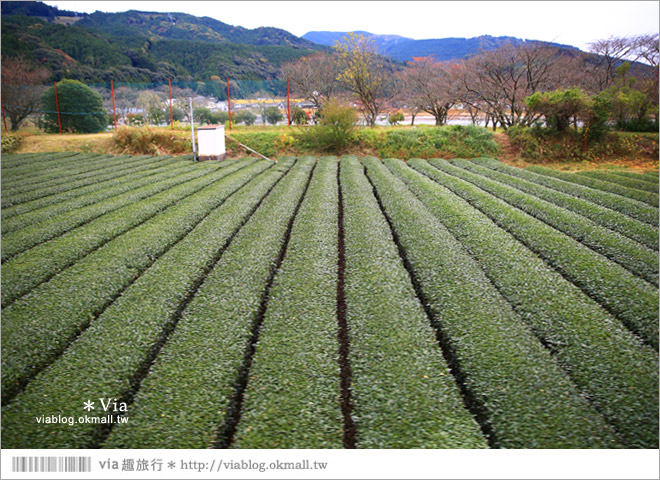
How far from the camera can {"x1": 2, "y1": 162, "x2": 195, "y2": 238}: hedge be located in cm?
554

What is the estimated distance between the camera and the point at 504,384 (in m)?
2.32

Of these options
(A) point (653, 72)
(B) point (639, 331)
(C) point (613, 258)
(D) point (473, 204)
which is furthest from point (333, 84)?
(B) point (639, 331)

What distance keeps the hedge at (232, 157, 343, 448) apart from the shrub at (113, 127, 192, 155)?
1158 cm

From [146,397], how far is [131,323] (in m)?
0.92

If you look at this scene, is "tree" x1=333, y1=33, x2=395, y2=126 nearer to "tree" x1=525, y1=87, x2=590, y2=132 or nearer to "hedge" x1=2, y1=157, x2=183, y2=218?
"tree" x1=525, y1=87, x2=590, y2=132

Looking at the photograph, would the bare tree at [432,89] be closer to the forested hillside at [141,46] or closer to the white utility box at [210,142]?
the forested hillside at [141,46]

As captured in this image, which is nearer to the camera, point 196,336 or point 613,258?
point 196,336

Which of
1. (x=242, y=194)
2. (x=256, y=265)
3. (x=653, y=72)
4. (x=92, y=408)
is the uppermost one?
(x=653, y=72)

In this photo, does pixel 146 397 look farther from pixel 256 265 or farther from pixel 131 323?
pixel 256 265

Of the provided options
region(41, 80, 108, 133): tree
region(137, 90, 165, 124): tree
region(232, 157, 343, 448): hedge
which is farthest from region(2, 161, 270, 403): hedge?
region(137, 90, 165, 124): tree

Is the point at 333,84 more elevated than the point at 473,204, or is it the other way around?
the point at 333,84

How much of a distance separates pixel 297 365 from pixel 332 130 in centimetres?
1225

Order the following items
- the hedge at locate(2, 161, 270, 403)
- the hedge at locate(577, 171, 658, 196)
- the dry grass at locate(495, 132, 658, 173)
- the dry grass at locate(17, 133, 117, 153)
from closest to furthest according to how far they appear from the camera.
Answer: the hedge at locate(2, 161, 270, 403), the hedge at locate(577, 171, 658, 196), the dry grass at locate(495, 132, 658, 173), the dry grass at locate(17, 133, 117, 153)

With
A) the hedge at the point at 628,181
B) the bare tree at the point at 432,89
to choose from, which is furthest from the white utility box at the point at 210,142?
the bare tree at the point at 432,89
